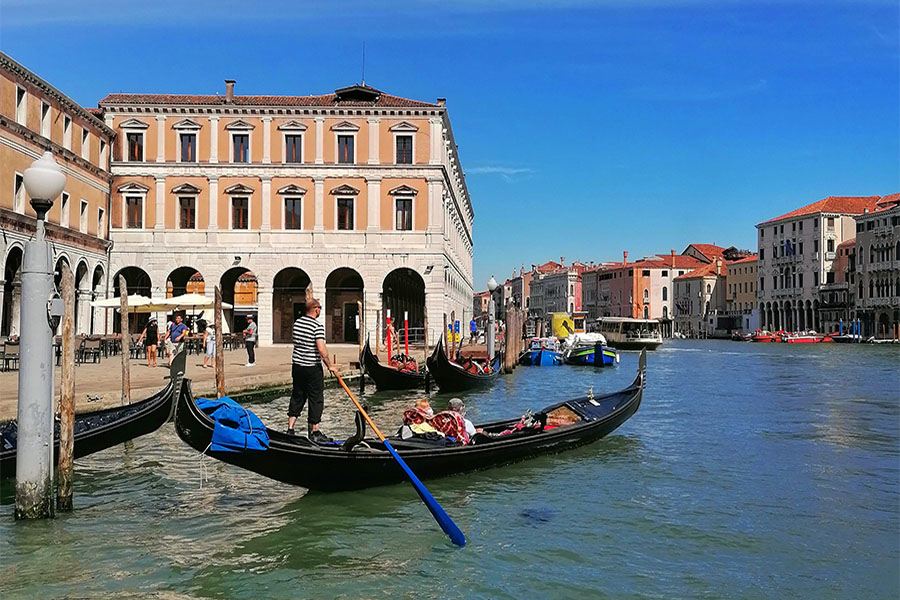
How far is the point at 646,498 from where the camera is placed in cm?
664

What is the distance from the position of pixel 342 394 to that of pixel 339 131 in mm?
11516

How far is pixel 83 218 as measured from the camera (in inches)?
874

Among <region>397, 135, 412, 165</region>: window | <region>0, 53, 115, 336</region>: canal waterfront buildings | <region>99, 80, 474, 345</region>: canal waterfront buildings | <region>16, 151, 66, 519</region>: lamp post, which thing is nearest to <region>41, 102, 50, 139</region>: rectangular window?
<region>0, 53, 115, 336</region>: canal waterfront buildings

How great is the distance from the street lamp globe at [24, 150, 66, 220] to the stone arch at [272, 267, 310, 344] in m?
20.6

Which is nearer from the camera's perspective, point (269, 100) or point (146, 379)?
point (146, 379)

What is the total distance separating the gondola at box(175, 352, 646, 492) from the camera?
17.3ft

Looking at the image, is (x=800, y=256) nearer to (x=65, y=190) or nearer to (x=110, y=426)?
(x=65, y=190)

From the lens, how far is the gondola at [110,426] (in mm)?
5938

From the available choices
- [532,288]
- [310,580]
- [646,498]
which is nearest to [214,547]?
[310,580]

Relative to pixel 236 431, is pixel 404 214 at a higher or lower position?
higher

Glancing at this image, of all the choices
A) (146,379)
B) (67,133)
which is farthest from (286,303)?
(146,379)

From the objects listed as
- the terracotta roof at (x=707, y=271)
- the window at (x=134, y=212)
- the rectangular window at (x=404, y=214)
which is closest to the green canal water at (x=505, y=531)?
the rectangular window at (x=404, y=214)

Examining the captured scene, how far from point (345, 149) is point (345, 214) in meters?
1.94

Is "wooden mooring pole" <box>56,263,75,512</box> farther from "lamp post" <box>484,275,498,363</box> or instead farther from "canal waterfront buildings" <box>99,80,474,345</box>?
"canal waterfront buildings" <box>99,80,474,345</box>
